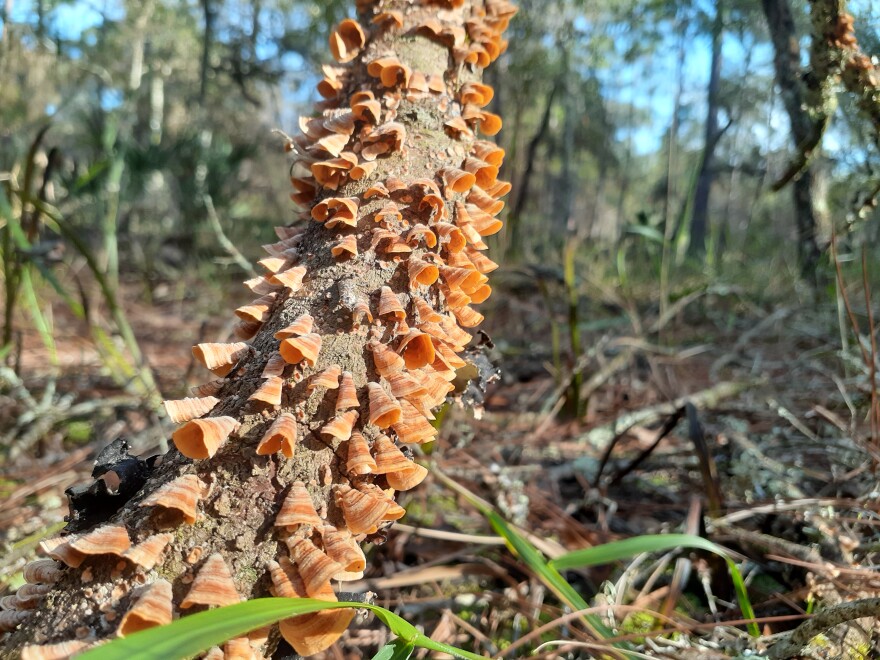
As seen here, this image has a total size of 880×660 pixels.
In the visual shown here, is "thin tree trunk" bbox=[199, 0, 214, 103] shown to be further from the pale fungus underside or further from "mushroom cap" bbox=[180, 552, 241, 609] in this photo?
"mushroom cap" bbox=[180, 552, 241, 609]

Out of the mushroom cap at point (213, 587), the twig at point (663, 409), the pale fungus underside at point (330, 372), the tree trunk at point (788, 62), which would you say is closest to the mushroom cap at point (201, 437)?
the pale fungus underside at point (330, 372)

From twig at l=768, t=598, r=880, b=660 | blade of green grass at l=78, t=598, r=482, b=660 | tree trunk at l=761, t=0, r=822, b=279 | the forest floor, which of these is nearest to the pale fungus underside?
blade of green grass at l=78, t=598, r=482, b=660

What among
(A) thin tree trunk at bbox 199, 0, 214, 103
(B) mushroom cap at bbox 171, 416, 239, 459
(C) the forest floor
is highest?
(A) thin tree trunk at bbox 199, 0, 214, 103

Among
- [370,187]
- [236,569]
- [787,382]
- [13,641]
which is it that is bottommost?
[13,641]

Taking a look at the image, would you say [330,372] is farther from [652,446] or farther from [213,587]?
[652,446]

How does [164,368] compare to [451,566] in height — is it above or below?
above

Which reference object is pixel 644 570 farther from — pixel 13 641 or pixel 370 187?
pixel 13 641

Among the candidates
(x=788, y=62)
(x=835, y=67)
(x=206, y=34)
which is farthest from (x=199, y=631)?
(x=206, y=34)

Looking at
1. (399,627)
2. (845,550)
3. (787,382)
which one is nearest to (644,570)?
(845,550)
